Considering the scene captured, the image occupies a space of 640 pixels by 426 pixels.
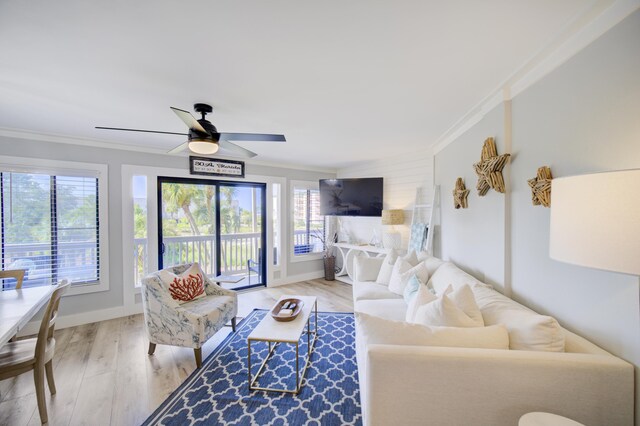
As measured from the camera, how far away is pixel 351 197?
4.82m

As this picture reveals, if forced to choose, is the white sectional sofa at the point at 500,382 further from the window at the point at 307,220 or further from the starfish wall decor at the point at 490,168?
the window at the point at 307,220

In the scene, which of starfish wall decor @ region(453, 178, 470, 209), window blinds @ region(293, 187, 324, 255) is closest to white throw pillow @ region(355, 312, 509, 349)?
starfish wall decor @ region(453, 178, 470, 209)

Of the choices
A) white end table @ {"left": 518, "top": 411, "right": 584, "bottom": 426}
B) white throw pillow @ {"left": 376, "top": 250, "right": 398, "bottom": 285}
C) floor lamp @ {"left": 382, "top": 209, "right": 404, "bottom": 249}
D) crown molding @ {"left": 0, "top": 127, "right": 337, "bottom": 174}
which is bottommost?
white end table @ {"left": 518, "top": 411, "right": 584, "bottom": 426}

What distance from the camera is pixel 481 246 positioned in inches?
93.4

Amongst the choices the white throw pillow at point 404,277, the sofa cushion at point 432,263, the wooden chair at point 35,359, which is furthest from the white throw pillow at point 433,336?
the wooden chair at point 35,359

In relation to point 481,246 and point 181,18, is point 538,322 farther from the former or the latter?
point 181,18

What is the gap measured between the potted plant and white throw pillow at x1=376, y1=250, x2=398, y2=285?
80.4 inches

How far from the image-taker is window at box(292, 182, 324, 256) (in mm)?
5215

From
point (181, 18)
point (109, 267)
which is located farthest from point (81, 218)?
point (181, 18)

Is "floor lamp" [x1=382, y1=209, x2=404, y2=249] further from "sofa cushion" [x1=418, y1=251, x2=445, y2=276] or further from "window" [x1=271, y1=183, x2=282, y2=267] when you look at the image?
"window" [x1=271, y1=183, x2=282, y2=267]

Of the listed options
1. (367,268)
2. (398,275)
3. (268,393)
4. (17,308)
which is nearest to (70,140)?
(17,308)

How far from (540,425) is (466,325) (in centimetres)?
48

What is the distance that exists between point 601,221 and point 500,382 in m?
0.82

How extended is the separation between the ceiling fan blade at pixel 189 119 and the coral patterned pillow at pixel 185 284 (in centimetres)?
164
